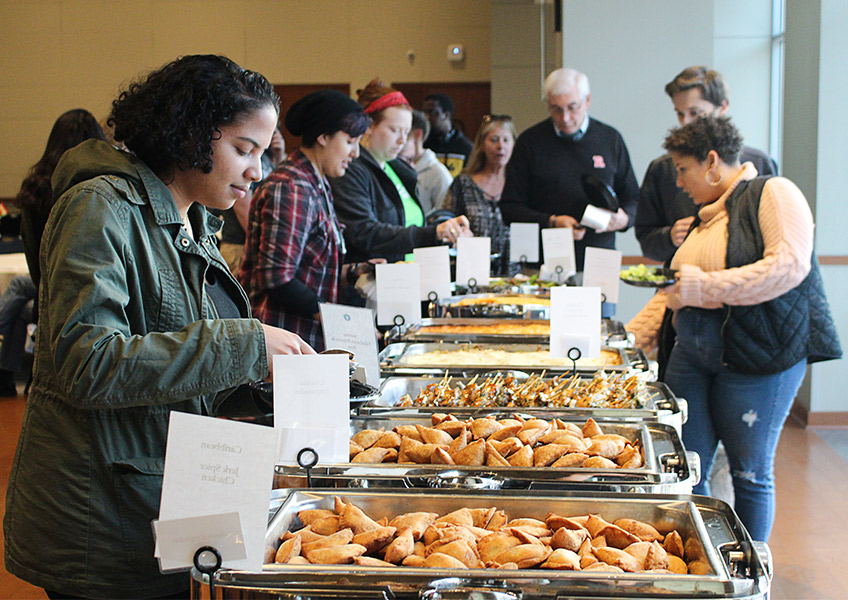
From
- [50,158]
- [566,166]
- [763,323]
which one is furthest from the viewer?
[566,166]

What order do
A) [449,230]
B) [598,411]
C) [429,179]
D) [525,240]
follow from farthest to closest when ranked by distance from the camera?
[429,179]
[525,240]
[449,230]
[598,411]

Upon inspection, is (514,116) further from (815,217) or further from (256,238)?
(256,238)

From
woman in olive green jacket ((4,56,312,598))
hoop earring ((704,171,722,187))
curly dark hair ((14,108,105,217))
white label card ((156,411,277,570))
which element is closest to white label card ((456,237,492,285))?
hoop earring ((704,171,722,187))

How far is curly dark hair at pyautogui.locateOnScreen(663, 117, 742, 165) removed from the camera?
2475 mm

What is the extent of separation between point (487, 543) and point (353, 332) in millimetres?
687

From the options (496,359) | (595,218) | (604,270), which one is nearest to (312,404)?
(496,359)

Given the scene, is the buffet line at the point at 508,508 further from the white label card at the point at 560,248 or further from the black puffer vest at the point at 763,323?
the white label card at the point at 560,248

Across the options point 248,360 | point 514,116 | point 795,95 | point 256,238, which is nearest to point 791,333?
point 256,238

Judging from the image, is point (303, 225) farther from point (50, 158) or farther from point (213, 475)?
point (213, 475)

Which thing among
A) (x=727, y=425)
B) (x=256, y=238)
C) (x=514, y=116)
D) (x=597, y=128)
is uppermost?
(x=514, y=116)

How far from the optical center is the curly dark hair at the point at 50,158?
2709 millimetres

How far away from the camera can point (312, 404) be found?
1239mm

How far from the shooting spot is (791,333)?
2357mm

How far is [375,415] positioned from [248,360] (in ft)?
1.56
